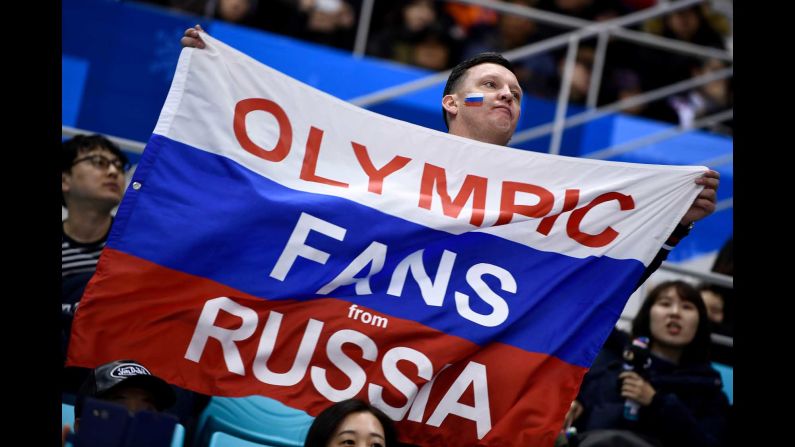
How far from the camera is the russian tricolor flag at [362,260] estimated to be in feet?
12.5

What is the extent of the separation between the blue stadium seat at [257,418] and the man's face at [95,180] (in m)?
1.14

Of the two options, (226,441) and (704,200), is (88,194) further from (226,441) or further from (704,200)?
(704,200)

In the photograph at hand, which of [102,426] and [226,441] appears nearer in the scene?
[102,426]

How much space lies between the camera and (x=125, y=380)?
3.85 metres

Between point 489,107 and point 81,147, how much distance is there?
2.09m

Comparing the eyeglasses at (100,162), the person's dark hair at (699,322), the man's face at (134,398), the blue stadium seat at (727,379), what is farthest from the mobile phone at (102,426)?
the blue stadium seat at (727,379)

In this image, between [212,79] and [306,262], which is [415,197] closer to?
[306,262]

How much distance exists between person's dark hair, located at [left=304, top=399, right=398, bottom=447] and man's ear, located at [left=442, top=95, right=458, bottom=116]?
1340 millimetres

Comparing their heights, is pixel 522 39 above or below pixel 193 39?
above

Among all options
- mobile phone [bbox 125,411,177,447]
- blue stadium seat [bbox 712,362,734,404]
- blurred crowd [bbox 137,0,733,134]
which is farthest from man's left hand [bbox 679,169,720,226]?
blurred crowd [bbox 137,0,733,134]

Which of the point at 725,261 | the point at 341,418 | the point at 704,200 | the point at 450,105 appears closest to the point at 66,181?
the point at 450,105

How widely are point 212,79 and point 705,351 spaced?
258 centimetres

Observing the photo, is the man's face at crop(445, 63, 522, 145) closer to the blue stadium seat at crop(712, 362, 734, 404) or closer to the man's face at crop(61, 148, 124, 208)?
the man's face at crop(61, 148, 124, 208)

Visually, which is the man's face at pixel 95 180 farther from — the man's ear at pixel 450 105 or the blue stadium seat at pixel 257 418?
the man's ear at pixel 450 105
